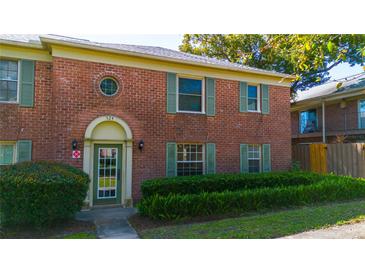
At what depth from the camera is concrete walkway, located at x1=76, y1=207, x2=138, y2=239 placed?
240 inches

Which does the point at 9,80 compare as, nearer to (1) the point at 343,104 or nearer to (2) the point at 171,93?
(2) the point at 171,93

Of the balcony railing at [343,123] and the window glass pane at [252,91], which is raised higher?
the window glass pane at [252,91]

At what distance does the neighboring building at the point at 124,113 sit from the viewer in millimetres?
8164

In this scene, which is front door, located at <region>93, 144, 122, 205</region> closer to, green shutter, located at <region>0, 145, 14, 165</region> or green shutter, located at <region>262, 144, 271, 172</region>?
green shutter, located at <region>0, 145, 14, 165</region>

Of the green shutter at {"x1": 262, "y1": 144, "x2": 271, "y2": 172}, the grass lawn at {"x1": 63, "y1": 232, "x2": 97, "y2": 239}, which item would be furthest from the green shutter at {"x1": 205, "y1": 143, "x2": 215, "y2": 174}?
the grass lawn at {"x1": 63, "y1": 232, "x2": 97, "y2": 239}

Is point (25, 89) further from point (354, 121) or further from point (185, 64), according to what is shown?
point (354, 121)

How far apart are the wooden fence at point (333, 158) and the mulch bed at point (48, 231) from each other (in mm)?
11789

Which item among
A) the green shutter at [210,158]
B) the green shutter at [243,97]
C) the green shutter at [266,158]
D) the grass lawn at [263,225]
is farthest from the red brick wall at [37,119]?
the green shutter at [266,158]

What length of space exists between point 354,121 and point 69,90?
51.8 feet

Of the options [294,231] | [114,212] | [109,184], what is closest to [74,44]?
[109,184]

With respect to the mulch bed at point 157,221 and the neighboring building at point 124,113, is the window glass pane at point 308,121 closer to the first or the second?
the neighboring building at point 124,113

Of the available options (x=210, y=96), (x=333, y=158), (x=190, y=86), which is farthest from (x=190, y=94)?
(x=333, y=158)

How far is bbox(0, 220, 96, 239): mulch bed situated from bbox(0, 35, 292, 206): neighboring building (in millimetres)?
2014

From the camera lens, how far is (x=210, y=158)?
10352 millimetres
